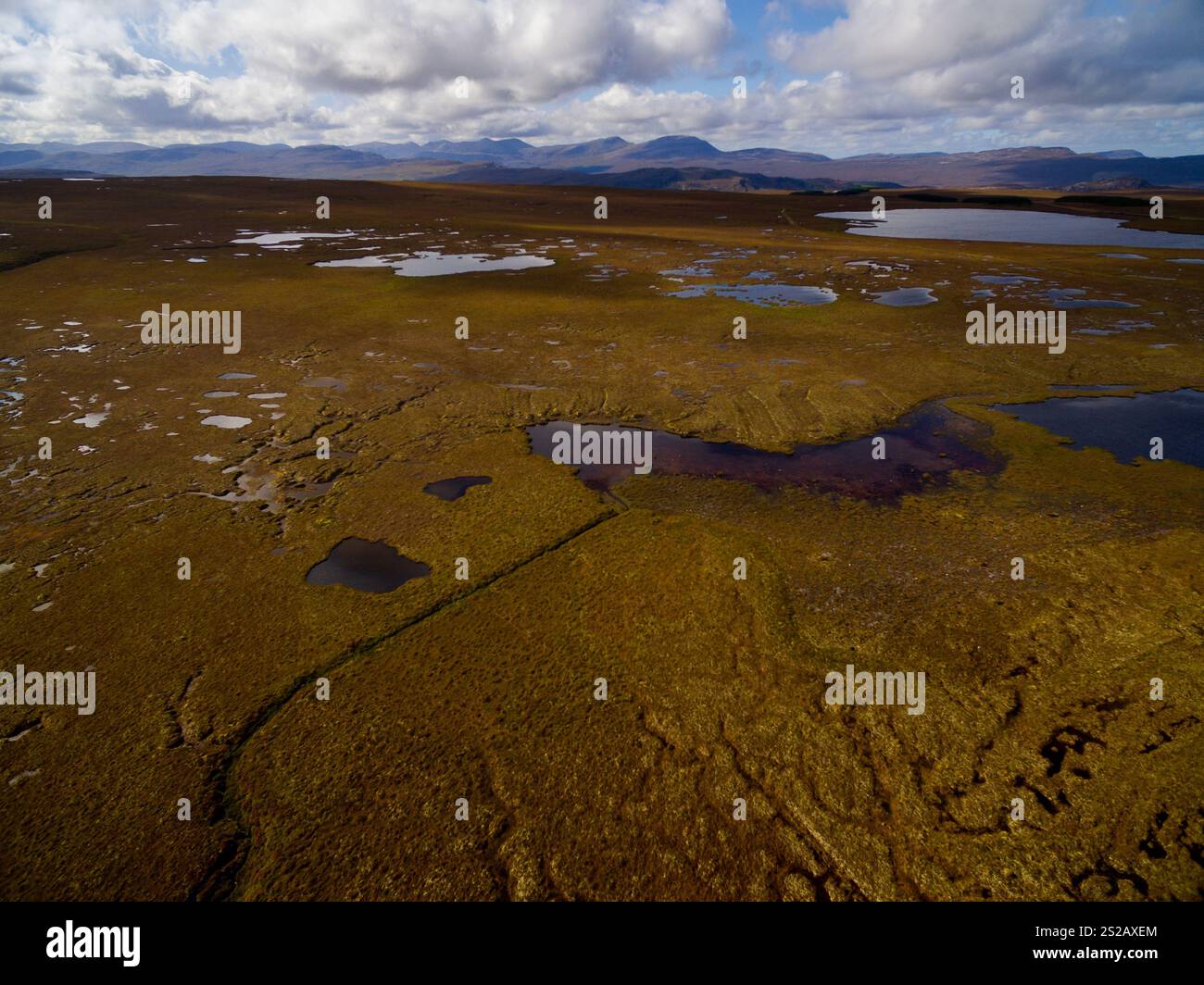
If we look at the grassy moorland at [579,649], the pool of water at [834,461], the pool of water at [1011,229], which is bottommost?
the grassy moorland at [579,649]

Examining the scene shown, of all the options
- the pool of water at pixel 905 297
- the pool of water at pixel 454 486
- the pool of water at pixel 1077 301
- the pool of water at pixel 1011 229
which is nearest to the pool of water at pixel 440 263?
the pool of water at pixel 905 297

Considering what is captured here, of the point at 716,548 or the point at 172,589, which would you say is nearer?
the point at 172,589

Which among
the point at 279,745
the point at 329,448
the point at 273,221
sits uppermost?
the point at 273,221

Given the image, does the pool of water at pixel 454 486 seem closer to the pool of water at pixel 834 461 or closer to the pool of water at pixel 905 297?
the pool of water at pixel 834 461

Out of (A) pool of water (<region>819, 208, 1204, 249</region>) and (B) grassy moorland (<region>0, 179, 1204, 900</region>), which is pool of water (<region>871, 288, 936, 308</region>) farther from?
(A) pool of water (<region>819, 208, 1204, 249</region>)

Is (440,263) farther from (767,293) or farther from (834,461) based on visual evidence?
(834,461)
